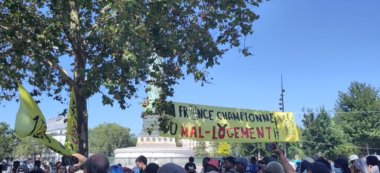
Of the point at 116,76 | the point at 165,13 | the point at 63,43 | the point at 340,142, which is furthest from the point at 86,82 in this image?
the point at 340,142

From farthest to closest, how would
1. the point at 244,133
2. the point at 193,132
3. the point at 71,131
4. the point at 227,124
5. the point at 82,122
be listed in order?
the point at 244,133 < the point at 227,124 < the point at 193,132 < the point at 82,122 < the point at 71,131

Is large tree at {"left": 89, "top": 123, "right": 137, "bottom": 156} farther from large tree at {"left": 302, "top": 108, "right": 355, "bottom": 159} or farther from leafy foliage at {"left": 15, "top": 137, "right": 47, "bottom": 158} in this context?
large tree at {"left": 302, "top": 108, "right": 355, "bottom": 159}

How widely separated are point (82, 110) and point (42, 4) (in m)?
2.95

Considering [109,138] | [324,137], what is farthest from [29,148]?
[324,137]

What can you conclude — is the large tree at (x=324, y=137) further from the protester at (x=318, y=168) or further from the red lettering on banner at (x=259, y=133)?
the protester at (x=318, y=168)

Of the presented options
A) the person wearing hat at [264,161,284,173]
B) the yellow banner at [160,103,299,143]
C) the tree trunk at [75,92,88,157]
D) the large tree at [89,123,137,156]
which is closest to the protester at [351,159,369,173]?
the person wearing hat at [264,161,284,173]

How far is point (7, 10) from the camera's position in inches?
438

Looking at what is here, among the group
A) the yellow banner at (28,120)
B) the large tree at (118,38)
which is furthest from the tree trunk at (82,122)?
the yellow banner at (28,120)

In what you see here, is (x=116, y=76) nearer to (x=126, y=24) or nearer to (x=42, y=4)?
(x=126, y=24)

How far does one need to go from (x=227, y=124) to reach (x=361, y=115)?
3300 cm

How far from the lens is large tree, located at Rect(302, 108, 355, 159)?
149 ft

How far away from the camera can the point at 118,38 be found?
9.78m

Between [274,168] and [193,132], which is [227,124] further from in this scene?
[274,168]

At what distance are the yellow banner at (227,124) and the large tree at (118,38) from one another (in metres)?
1.61
